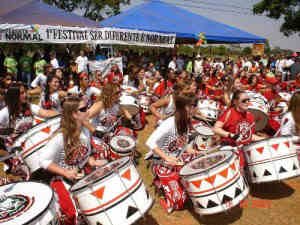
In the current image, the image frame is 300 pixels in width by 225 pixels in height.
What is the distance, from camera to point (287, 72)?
17719 mm

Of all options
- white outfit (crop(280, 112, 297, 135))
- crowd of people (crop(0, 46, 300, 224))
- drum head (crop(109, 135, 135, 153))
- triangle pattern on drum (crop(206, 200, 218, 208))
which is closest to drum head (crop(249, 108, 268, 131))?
crowd of people (crop(0, 46, 300, 224))

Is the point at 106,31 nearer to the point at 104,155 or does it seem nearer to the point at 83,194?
the point at 104,155

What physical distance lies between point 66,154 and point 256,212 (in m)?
2.56

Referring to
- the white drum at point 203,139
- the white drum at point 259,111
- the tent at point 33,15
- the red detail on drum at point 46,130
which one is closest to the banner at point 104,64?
the tent at point 33,15

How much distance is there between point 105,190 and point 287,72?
17.1 meters

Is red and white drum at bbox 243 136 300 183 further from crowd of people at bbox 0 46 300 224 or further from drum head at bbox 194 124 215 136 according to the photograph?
drum head at bbox 194 124 215 136

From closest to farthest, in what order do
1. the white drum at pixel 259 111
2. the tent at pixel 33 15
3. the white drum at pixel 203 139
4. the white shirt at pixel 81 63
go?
the white drum at pixel 203 139, the white drum at pixel 259 111, the tent at pixel 33 15, the white shirt at pixel 81 63

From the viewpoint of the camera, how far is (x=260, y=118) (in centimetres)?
633

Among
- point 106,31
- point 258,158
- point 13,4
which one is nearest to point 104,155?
point 258,158

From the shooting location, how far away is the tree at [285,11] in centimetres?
2748

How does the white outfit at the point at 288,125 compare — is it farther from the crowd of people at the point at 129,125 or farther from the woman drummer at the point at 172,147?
the woman drummer at the point at 172,147

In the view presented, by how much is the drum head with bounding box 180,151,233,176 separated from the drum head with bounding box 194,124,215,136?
1817mm

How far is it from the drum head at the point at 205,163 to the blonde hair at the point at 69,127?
1.26 metres

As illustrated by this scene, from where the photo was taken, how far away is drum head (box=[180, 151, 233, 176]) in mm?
3463
